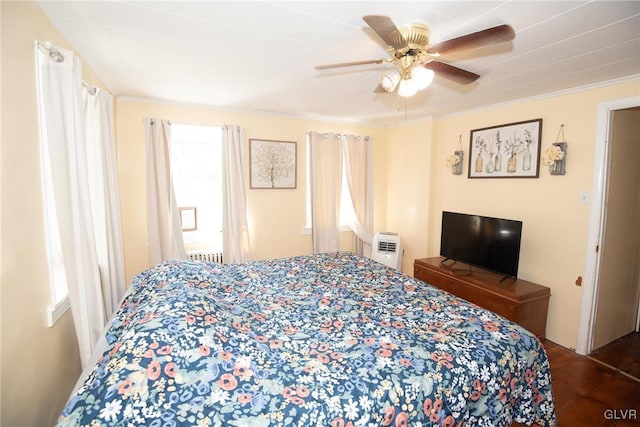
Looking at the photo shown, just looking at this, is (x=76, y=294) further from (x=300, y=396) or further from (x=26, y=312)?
(x=300, y=396)

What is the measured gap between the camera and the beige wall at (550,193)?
261cm

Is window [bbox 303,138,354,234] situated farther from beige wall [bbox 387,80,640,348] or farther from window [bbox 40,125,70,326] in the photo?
window [bbox 40,125,70,326]

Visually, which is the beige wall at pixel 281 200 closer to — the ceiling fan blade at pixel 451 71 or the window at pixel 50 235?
the window at pixel 50 235

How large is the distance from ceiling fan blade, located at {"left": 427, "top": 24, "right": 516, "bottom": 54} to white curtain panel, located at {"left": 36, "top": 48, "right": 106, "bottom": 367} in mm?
1933

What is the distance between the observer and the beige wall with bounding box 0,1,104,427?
1203 mm

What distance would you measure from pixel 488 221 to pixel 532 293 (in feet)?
2.52

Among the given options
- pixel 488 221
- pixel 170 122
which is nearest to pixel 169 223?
pixel 170 122

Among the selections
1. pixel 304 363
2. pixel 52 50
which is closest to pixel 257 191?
pixel 52 50

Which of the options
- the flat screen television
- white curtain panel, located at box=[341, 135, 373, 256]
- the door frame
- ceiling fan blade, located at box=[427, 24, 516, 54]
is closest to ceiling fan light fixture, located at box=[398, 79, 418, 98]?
ceiling fan blade, located at box=[427, 24, 516, 54]

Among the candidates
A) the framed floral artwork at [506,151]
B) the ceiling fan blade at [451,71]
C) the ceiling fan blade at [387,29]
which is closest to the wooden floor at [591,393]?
the framed floral artwork at [506,151]

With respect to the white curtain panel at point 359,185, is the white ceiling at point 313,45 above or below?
above

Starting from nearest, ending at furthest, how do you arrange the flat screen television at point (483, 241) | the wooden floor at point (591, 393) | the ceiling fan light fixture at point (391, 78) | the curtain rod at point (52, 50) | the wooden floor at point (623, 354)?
the curtain rod at point (52, 50), the ceiling fan light fixture at point (391, 78), the wooden floor at point (591, 393), the wooden floor at point (623, 354), the flat screen television at point (483, 241)

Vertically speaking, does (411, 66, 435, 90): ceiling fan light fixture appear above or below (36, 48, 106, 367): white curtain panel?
above

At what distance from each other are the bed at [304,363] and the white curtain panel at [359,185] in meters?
2.36
